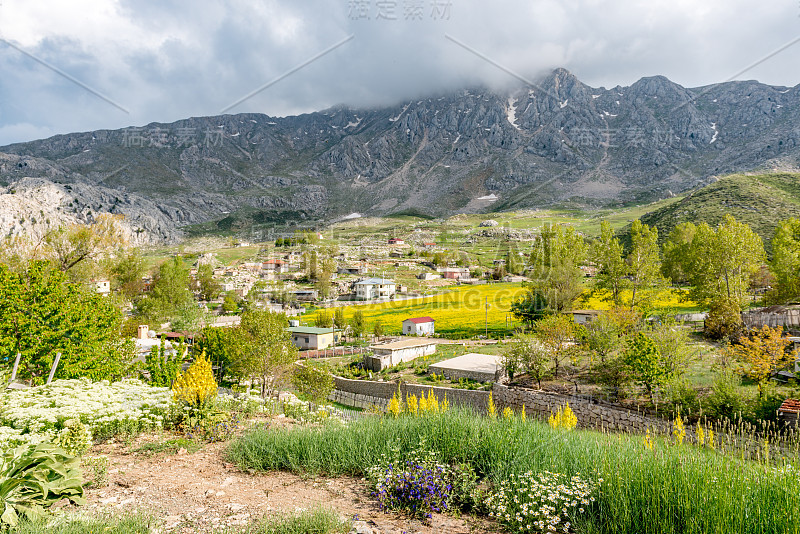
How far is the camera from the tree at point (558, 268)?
126 ft

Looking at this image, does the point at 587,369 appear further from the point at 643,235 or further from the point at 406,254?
the point at 406,254

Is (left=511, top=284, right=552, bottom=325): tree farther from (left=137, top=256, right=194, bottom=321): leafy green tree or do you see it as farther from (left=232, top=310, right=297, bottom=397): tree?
(left=137, top=256, right=194, bottom=321): leafy green tree

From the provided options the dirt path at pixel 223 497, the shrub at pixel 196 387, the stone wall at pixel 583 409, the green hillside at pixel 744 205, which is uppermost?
the green hillside at pixel 744 205

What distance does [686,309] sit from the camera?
140 feet

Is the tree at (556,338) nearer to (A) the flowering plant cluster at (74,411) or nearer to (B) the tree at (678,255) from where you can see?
(A) the flowering plant cluster at (74,411)

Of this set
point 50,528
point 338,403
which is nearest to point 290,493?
point 50,528

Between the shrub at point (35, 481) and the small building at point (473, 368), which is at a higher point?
the shrub at point (35, 481)

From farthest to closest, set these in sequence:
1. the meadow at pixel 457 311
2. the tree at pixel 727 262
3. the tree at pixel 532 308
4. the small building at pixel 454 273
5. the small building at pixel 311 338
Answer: the small building at pixel 454 273, the meadow at pixel 457 311, the small building at pixel 311 338, the tree at pixel 532 308, the tree at pixel 727 262

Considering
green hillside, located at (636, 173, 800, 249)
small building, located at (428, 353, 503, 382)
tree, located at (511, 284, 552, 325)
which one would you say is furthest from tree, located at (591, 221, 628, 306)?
green hillside, located at (636, 173, 800, 249)

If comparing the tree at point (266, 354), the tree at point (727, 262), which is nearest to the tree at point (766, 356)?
the tree at point (727, 262)

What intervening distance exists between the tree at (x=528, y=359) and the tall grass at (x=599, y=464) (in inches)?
705

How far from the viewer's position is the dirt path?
171 inches

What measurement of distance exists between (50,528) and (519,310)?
1553 inches

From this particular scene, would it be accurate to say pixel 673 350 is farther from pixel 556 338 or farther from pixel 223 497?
pixel 223 497
